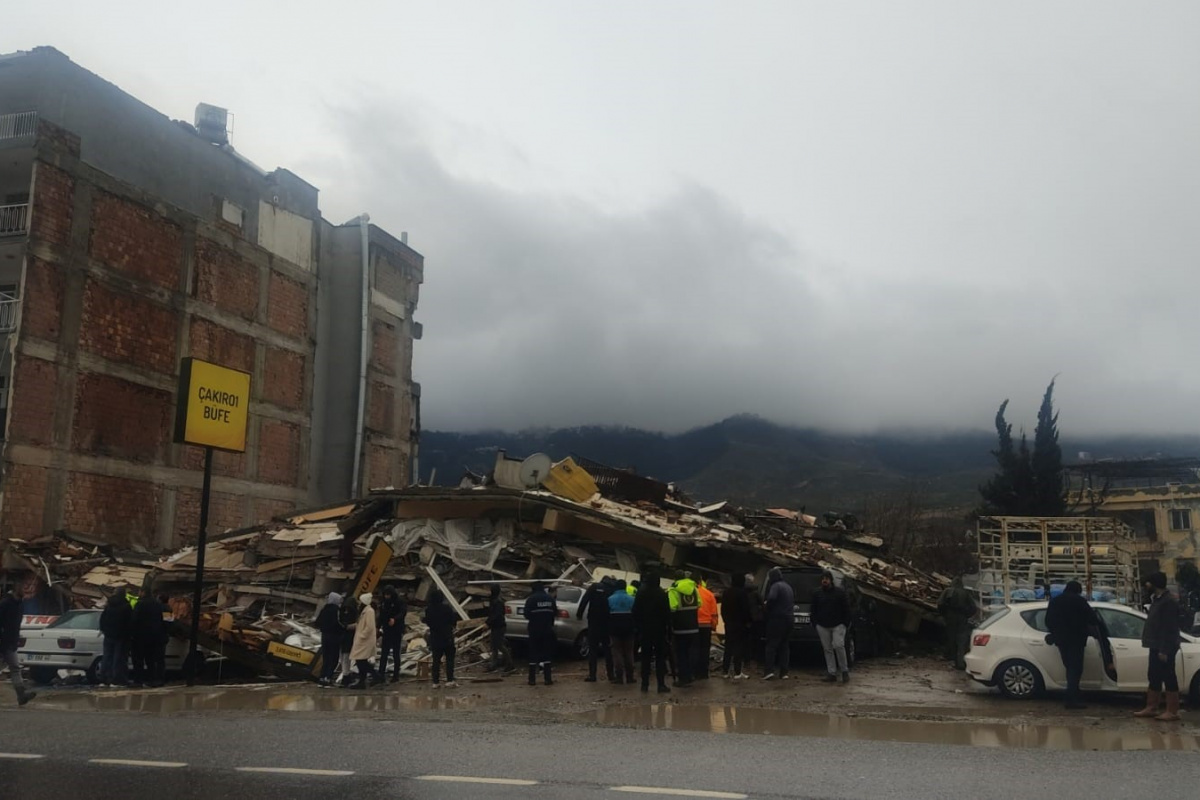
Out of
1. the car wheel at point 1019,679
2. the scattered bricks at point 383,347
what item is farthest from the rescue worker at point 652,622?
the scattered bricks at point 383,347

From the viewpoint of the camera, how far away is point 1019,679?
14.1m

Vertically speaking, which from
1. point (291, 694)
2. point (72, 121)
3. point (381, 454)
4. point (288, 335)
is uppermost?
point (72, 121)

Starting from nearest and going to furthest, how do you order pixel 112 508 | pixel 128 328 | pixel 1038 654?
pixel 1038 654, pixel 112 508, pixel 128 328

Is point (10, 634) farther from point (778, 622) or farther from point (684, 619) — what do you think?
point (778, 622)

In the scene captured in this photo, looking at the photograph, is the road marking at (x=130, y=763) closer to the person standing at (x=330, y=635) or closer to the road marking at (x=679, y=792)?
the road marking at (x=679, y=792)

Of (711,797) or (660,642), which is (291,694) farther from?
(711,797)

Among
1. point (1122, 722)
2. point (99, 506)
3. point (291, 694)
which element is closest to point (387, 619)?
point (291, 694)

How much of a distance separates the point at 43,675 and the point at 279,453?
24396 mm

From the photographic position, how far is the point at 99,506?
34.2 m

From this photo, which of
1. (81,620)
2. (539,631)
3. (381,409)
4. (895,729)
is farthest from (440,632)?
(381,409)

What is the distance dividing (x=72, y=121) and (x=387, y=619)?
2802 centimetres

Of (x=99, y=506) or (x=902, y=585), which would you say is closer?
(x=902, y=585)

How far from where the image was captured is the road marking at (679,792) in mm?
7227

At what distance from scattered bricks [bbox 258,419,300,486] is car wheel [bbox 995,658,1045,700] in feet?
111
